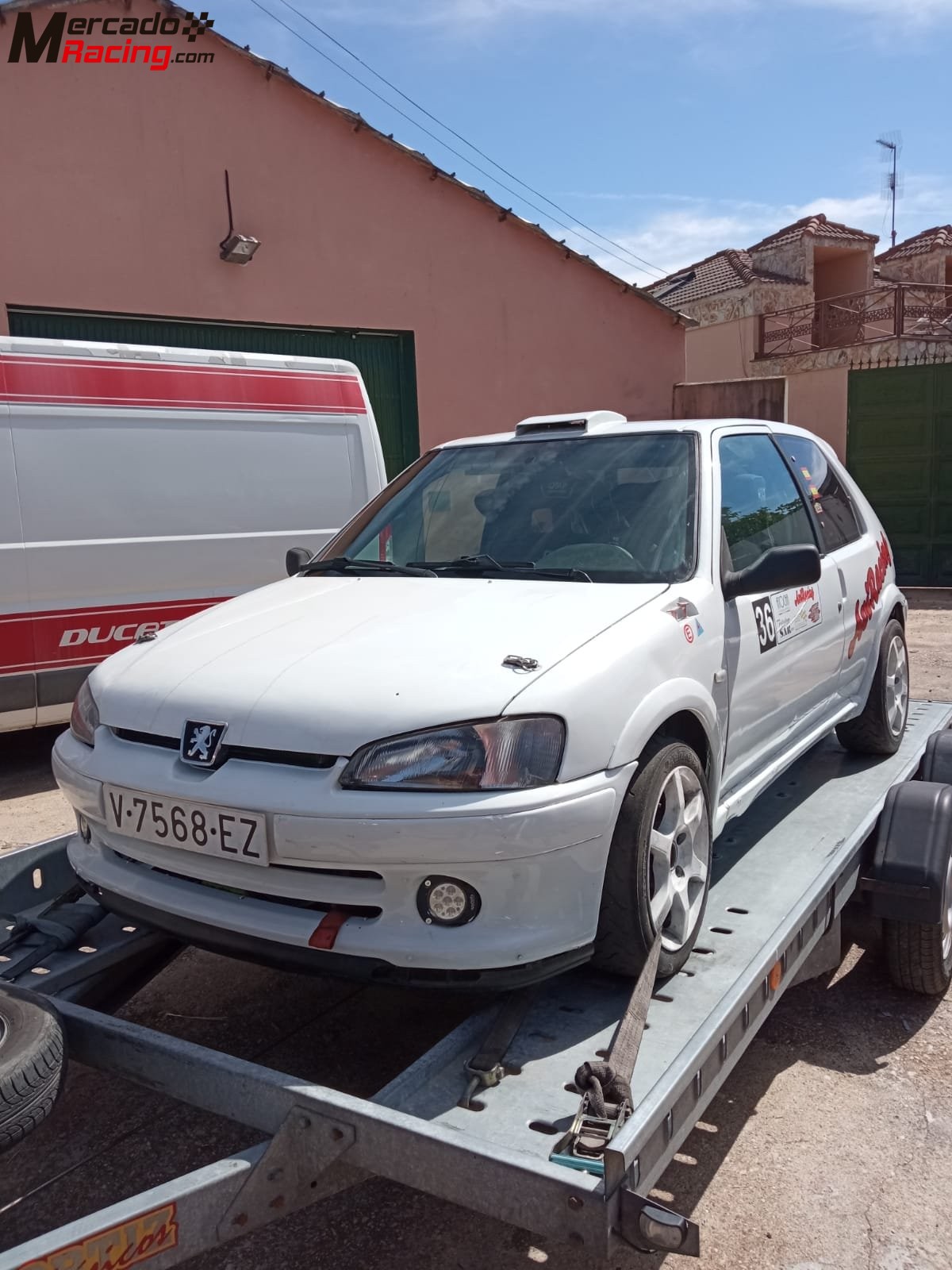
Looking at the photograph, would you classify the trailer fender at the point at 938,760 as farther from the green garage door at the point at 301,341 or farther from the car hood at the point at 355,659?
the green garage door at the point at 301,341

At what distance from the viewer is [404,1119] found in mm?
1969

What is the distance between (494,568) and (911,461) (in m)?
13.9

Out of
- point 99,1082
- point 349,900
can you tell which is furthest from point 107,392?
point 349,900

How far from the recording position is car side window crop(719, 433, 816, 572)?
3.68m

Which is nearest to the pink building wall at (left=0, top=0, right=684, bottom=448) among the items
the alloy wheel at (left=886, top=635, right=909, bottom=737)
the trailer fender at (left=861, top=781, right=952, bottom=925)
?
the alloy wheel at (left=886, top=635, right=909, bottom=737)

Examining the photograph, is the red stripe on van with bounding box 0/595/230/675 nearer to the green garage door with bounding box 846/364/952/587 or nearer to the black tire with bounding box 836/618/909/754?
the black tire with bounding box 836/618/909/754

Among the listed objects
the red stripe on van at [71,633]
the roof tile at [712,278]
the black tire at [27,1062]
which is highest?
the roof tile at [712,278]

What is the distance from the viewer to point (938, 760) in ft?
14.0

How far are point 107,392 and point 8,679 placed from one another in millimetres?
1753

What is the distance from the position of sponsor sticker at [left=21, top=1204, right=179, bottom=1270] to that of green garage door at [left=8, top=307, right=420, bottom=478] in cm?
902

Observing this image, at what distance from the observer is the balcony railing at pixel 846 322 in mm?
23031

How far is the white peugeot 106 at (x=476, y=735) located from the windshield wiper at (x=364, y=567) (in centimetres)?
1

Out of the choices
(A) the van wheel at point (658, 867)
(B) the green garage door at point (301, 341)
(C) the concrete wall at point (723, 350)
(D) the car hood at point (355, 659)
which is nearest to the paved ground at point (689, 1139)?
(A) the van wheel at point (658, 867)

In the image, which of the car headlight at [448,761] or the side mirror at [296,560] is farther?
the side mirror at [296,560]
